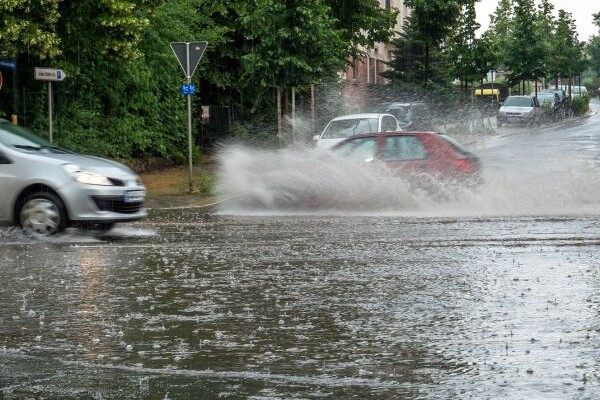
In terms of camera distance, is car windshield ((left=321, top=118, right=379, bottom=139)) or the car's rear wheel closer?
the car's rear wheel

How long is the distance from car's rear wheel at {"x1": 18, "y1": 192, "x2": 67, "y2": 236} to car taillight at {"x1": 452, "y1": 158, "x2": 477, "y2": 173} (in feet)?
21.4

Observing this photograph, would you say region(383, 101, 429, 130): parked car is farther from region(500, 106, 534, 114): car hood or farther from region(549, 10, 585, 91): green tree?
region(549, 10, 585, 91): green tree

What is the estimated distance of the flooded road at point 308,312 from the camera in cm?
568

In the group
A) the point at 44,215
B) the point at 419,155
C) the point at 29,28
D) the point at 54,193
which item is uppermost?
the point at 29,28

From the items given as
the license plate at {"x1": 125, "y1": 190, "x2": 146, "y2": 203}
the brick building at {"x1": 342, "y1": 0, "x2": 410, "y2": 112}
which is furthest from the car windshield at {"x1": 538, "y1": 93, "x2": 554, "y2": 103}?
the license plate at {"x1": 125, "y1": 190, "x2": 146, "y2": 203}

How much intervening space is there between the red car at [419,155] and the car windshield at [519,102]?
130 feet

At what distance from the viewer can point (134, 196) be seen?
44.2 feet

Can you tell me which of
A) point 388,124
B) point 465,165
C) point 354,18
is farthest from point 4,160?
point 354,18

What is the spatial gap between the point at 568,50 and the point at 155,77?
5148cm

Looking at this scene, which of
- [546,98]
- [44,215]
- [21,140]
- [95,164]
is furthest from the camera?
[546,98]

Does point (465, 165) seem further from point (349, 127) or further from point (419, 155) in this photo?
point (349, 127)

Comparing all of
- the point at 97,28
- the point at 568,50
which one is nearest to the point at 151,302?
the point at 97,28

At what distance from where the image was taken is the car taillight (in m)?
16.5

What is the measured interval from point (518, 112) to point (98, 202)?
44038mm
